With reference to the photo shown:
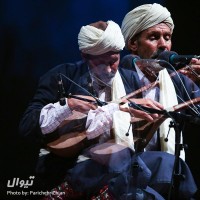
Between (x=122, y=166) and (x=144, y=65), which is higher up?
(x=144, y=65)

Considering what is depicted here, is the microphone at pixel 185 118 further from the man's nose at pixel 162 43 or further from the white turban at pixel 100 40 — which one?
the man's nose at pixel 162 43

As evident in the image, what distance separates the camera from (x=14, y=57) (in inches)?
105

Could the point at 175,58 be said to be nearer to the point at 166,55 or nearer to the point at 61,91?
the point at 166,55

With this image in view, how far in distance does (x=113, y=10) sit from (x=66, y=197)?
118cm

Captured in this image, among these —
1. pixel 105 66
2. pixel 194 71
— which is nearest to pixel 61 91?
pixel 105 66

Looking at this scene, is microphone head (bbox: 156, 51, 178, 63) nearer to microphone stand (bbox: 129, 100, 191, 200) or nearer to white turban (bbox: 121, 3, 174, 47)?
microphone stand (bbox: 129, 100, 191, 200)

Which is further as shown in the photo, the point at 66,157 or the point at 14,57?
the point at 14,57

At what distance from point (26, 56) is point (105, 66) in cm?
48

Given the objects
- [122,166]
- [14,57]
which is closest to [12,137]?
[14,57]

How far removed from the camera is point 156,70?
2383mm

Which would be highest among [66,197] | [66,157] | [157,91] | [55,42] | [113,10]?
[113,10]

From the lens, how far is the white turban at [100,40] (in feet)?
7.88

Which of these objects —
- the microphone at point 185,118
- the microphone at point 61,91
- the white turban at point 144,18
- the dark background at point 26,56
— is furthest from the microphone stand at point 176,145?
the white turban at point 144,18

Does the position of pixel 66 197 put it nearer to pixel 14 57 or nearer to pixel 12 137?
pixel 12 137
